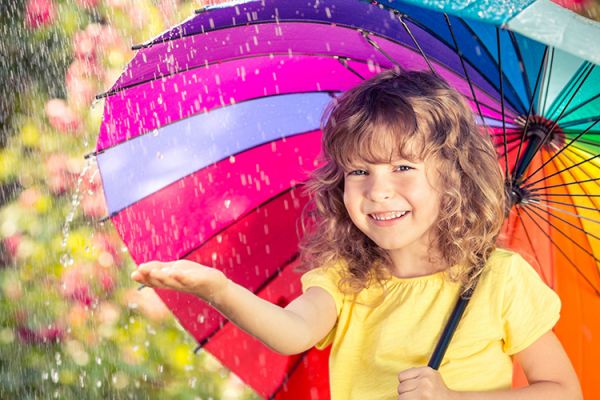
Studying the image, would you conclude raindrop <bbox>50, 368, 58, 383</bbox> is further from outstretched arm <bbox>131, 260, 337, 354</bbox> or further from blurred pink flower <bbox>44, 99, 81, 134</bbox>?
outstretched arm <bbox>131, 260, 337, 354</bbox>

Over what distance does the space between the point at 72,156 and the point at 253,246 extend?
2.00 meters

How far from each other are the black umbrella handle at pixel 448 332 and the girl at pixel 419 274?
3 centimetres

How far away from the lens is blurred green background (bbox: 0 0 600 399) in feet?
13.8

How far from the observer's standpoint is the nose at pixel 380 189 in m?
2.27

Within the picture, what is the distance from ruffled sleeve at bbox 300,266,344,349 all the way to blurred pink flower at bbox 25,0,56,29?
8.45ft

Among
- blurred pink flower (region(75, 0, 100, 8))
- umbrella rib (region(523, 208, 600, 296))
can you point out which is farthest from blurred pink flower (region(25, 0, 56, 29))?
umbrella rib (region(523, 208, 600, 296))

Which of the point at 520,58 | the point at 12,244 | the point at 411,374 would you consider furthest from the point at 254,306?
the point at 12,244

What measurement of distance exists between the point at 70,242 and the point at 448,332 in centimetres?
247

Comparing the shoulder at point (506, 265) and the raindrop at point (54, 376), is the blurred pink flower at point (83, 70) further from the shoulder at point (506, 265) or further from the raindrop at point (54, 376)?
the shoulder at point (506, 265)

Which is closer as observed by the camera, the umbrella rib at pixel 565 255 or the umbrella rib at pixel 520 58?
the umbrella rib at pixel 520 58

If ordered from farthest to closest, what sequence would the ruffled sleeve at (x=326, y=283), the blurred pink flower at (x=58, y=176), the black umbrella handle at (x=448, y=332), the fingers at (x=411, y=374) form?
1. the blurred pink flower at (x=58, y=176)
2. the ruffled sleeve at (x=326, y=283)
3. the black umbrella handle at (x=448, y=332)
4. the fingers at (x=411, y=374)

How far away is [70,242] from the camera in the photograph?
4355 millimetres

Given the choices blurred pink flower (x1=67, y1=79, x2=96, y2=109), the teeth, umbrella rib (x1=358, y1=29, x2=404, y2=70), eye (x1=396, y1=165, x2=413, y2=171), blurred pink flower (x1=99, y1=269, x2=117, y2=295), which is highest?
umbrella rib (x1=358, y1=29, x2=404, y2=70)

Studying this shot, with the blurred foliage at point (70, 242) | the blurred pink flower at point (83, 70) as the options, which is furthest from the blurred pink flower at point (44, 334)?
the blurred pink flower at point (83, 70)
